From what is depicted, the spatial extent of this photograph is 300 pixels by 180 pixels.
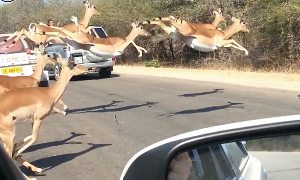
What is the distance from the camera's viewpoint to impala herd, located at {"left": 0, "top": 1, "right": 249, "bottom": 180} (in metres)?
7.05

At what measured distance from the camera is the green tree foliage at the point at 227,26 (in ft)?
67.4

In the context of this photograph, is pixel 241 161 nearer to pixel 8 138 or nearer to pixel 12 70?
pixel 8 138

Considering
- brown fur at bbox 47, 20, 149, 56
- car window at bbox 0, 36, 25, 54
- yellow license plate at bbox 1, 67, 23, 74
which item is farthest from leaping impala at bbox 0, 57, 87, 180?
car window at bbox 0, 36, 25, 54

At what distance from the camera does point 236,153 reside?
9.48 feet

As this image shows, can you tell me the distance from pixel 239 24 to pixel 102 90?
480 cm

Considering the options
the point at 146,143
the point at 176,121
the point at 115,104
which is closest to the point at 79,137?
the point at 146,143

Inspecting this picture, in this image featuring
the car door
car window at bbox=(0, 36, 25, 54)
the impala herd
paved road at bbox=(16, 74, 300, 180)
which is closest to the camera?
the car door

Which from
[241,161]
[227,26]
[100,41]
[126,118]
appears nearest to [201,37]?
[100,41]

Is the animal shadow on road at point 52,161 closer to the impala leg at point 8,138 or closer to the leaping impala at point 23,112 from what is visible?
the leaping impala at point 23,112

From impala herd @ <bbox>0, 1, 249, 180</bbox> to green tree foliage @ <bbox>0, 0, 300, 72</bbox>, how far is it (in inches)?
225

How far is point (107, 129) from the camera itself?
9.64m

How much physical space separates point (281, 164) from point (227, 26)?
21.4 metres

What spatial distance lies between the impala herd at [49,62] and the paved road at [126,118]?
0.54m

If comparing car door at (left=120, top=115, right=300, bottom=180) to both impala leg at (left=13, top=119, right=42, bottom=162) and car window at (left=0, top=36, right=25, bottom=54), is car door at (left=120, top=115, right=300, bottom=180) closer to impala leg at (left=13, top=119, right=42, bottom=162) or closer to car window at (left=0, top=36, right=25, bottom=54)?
impala leg at (left=13, top=119, right=42, bottom=162)
